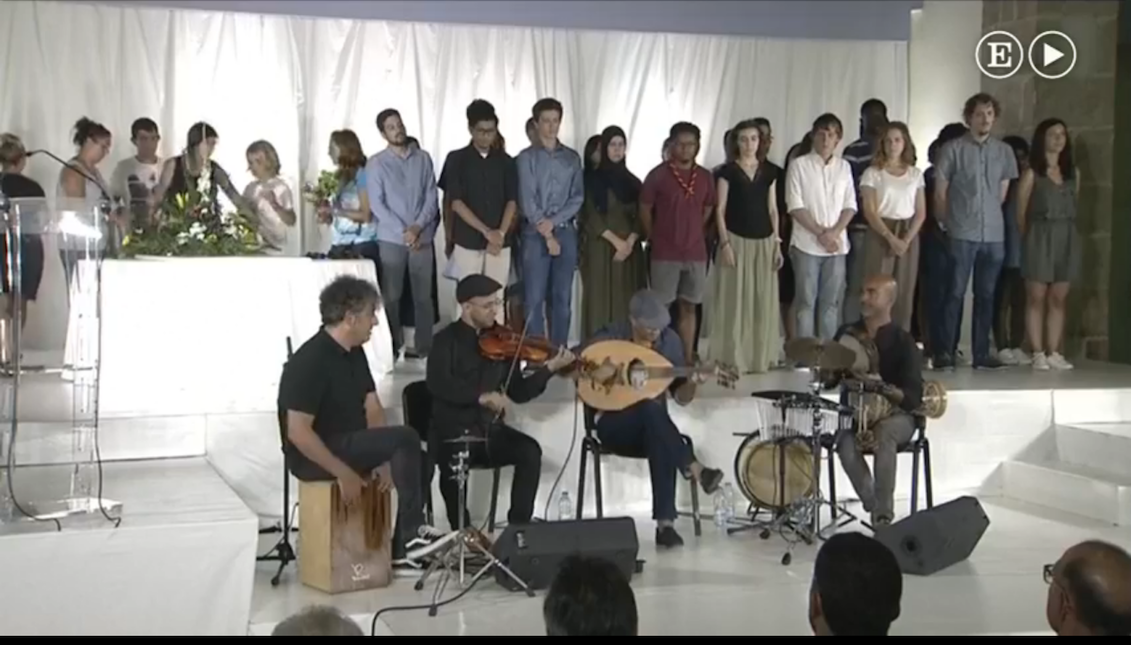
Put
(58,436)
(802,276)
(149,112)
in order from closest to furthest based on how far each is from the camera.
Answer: (58,436) → (802,276) → (149,112)

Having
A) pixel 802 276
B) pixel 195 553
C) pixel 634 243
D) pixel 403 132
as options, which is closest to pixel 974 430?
pixel 802 276

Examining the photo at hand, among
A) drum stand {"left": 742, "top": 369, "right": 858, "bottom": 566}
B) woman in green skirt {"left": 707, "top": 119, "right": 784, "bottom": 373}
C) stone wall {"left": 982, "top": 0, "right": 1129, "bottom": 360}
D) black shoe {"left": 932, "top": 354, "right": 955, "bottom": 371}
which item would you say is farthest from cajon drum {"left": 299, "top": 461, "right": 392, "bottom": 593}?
stone wall {"left": 982, "top": 0, "right": 1129, "bottom": 360}

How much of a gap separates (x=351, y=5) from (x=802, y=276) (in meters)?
3.44

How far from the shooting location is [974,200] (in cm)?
777

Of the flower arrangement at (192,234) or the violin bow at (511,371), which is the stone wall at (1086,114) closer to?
the violin bow at (511,371)

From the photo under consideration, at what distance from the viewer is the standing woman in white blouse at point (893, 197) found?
7559 millimetres

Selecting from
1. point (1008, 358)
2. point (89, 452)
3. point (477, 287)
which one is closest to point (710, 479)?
point (477, 287)

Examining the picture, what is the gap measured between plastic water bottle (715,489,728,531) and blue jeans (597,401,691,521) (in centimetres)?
36

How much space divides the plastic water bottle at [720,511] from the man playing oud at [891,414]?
580 mm

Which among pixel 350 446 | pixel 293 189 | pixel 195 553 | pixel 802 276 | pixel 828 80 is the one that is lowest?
pixel 195 553

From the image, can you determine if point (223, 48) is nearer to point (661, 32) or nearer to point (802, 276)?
point (661, 32)

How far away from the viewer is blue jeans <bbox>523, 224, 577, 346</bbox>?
7305 mm

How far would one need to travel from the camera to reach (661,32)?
9445mm

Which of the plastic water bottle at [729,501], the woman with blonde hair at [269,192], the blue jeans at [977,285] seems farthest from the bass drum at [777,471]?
the woman with blonde hair at [269,192]
